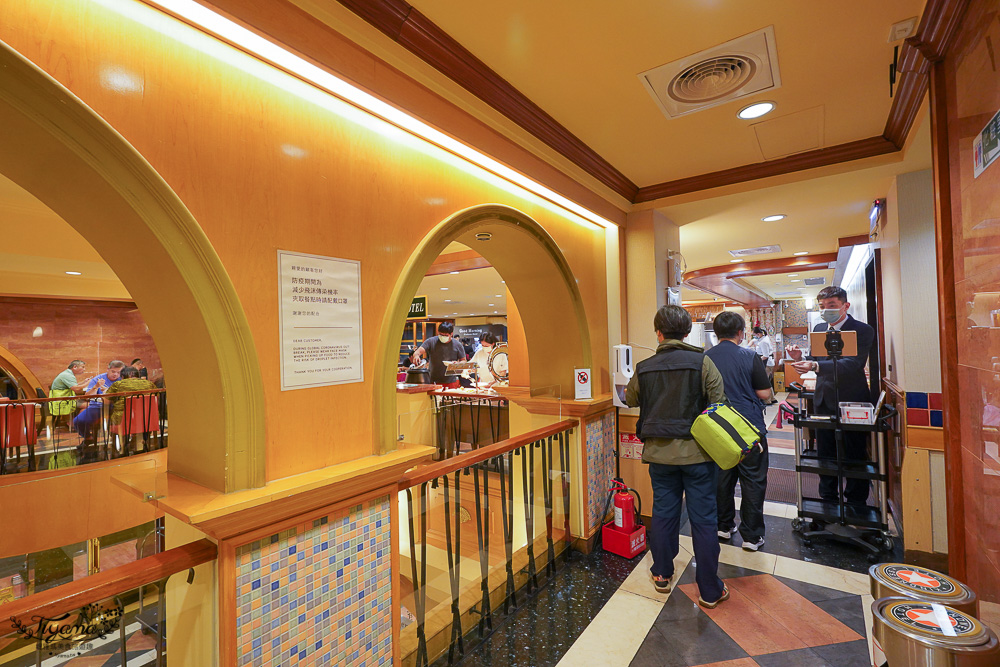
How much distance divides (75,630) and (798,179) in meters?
4.36

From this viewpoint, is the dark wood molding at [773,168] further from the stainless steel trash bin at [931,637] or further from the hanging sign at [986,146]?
the stainless steel trash bin at [931,637]

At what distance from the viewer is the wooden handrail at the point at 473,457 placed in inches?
85.8

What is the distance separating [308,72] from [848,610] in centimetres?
367

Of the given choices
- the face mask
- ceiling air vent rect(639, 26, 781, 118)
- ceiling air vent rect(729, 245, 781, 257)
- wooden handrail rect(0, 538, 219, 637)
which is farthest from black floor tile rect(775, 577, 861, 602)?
ceiling air vent rect(729, 245, 781, 257)

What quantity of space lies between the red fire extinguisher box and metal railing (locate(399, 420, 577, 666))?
0.28m

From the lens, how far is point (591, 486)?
3.52m

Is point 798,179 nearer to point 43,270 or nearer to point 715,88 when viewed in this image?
point 715,88

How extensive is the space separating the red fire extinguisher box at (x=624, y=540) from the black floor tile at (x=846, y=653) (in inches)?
46.8

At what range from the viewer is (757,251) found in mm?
6559

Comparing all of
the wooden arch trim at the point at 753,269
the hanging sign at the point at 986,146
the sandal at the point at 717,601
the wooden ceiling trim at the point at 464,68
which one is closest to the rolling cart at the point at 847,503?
the sandal at the point at 717,601

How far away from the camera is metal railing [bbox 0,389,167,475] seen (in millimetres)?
4871

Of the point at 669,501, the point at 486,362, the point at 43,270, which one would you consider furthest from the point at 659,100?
the point at 43,270

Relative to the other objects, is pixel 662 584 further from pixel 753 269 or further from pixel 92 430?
pixel 753 269

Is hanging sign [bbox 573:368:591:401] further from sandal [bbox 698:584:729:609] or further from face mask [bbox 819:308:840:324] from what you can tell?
face mask [bbox 819:308:840:324]
